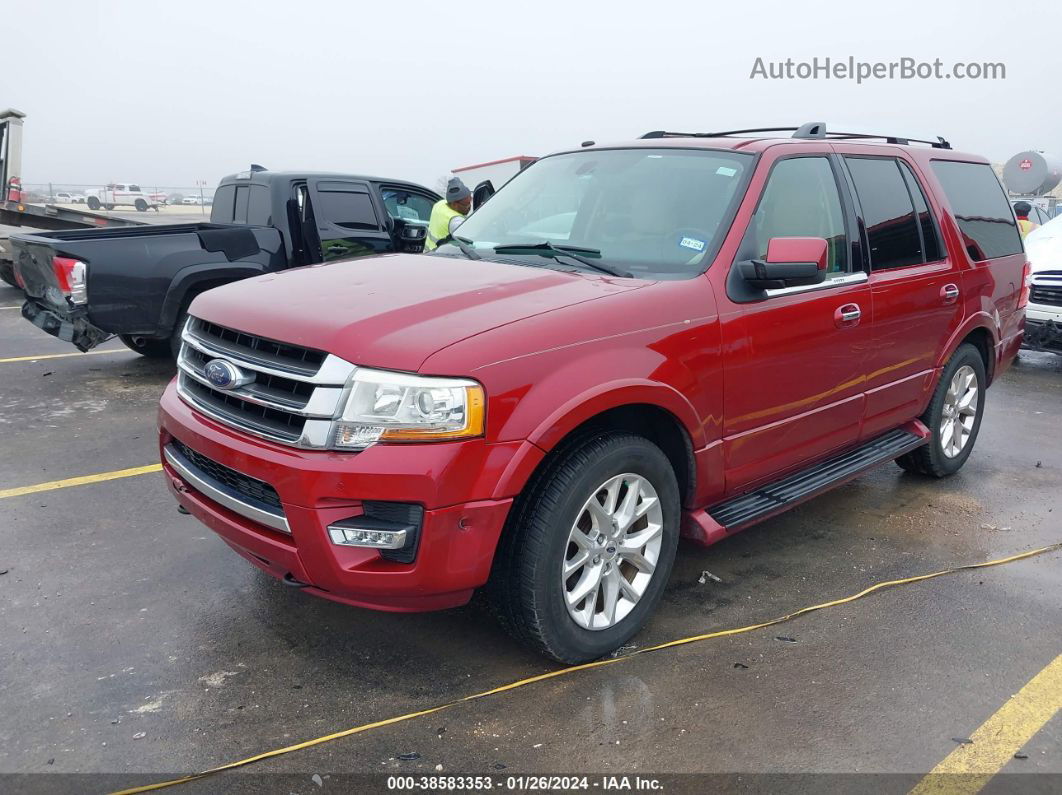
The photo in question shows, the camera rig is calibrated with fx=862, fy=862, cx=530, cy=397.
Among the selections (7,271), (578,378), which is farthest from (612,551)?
(7,271)

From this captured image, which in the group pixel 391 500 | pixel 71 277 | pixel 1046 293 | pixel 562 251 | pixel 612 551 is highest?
pixel 562 251

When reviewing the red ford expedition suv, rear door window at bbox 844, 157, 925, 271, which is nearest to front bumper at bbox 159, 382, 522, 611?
the red ford expedition suv

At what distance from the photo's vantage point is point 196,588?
3.63 meters

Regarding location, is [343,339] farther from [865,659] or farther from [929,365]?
[929,365]

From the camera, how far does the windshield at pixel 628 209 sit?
3.55 m

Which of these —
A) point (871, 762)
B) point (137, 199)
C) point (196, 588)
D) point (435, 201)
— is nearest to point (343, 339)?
point (196, 588)

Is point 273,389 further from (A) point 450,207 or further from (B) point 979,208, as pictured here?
(A) point 450,207

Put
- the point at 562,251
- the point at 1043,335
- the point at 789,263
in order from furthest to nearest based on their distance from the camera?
the point at 1043,335 → the point at 562,251 → the point at 789,263

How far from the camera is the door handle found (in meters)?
3.88

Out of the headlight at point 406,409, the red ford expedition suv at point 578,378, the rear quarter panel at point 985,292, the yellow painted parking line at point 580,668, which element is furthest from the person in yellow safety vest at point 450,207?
the headlight at point 406,409

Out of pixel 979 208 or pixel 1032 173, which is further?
pixel 1032 173

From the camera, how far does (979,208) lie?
5.19 metres

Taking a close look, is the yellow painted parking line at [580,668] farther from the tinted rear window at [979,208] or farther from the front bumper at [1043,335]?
the front bumper at [1043,335]

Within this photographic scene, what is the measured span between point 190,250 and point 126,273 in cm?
53
